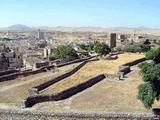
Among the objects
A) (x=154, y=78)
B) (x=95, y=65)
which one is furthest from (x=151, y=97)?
(x=95, y=65)

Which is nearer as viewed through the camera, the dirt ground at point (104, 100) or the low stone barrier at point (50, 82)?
the dirt ground at point (104, 100)

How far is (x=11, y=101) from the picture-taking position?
22344 millimetres

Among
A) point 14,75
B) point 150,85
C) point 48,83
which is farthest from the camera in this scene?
point 14,75

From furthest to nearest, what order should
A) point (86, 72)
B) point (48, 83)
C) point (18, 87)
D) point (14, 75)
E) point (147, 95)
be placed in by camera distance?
point (86, 72)
point (14, 75)
point (48, 83)
point (18, 87)
point (147, 95)

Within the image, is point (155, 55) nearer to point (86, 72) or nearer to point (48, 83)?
point (48, 83)

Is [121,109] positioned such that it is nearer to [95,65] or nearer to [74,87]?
[74,87]

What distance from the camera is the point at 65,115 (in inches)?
746

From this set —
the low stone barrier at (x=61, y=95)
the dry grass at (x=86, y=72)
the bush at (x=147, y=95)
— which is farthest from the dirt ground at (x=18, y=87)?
the bush at (x=147, y=95)

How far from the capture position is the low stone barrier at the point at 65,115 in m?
18.7

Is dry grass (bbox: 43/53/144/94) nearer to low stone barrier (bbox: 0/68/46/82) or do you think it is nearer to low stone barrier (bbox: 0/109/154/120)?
low stone barrier (bbox: 0/68/46/82)

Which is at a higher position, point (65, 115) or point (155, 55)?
point (155, 55)

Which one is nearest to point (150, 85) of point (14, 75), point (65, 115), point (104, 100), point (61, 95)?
point (104, 100)

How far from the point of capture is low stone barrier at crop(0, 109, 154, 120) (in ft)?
61.3

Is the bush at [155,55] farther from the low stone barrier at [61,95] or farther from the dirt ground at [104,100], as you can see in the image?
the low stone barrier at [61,95]
